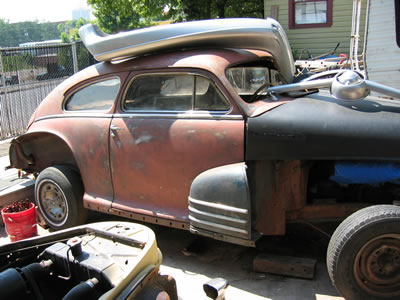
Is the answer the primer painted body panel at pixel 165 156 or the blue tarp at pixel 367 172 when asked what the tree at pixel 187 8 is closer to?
the primer painted body panel at pixel 165 156

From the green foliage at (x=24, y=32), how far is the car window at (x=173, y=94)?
103m

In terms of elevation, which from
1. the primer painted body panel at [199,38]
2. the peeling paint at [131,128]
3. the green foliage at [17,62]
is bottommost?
the peeling paint at [131,128]

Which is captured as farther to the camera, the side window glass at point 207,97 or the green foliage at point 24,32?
the green foliage at point 24,32

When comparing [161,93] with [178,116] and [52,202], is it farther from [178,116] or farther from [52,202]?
[52,202]

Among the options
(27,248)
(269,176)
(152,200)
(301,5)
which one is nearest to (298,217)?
(269,176)

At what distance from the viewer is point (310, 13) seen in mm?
12461

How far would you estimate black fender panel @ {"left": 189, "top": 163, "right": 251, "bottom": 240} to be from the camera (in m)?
3.27

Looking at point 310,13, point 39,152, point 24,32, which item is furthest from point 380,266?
point 24,32

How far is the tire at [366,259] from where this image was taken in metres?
2.95

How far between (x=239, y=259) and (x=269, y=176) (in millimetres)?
1124

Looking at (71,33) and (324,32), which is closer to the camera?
(324,32)

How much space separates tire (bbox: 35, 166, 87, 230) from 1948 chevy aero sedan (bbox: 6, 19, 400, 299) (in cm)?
2

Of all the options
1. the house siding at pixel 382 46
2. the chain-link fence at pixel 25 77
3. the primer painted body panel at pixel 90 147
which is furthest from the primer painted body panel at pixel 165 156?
the chain-link fence at pixel 25 77

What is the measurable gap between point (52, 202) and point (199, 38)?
102 inches
